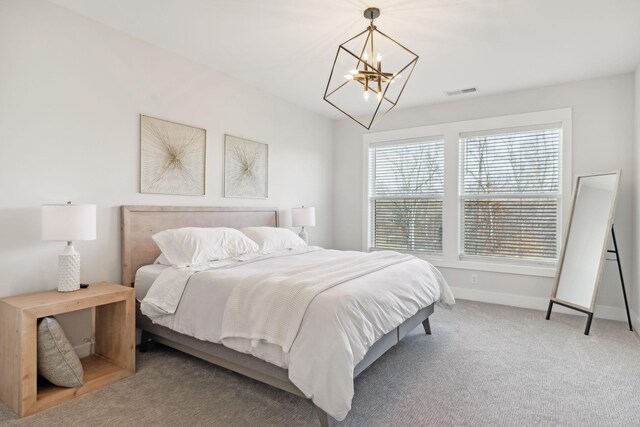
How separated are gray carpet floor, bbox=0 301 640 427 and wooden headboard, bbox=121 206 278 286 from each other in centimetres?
74

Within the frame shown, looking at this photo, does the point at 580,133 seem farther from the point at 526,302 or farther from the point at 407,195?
the point at 407,195

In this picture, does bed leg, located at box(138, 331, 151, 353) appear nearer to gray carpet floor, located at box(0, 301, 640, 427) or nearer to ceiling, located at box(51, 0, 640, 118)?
gray carpet floor, located at box(0, 301, 640, 427)

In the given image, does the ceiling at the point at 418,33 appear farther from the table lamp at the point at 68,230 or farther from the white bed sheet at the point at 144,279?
the white bed sheet at the point at 144,279

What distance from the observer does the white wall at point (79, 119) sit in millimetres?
2424

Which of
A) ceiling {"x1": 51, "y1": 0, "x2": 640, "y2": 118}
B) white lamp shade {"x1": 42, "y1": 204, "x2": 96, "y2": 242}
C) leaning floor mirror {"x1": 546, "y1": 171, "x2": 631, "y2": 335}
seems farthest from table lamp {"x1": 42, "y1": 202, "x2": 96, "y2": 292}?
leaning floor mirror {"x1": 546, "y1": 171, "x2": 631, "y2": 335}

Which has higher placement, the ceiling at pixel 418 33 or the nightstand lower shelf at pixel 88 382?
the ceiling at pixel 418 33

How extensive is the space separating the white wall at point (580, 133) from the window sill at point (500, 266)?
65mm

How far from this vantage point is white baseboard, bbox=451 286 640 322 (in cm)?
384

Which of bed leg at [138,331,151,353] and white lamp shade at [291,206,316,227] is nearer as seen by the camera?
bed leg at [138,331,151,353]

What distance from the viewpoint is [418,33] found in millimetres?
3023

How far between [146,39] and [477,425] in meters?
3.75

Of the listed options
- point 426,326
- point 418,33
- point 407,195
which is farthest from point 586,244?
point 418,33

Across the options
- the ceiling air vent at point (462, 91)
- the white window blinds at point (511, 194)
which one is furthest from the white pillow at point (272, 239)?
the ceiling air vent at point (462, 91)

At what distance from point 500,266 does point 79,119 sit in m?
4.62
